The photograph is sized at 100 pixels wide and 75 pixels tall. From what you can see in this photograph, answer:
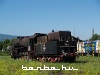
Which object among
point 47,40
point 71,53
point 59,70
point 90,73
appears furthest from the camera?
point 47,40

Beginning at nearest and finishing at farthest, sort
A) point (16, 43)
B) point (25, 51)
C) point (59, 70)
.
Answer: point (59, 70) < point (25, 51) < point (16, 43)

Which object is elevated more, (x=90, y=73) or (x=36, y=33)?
(x=36, y=33)

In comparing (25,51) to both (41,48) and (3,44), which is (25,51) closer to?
(41,48)

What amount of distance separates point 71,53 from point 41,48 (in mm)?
5029

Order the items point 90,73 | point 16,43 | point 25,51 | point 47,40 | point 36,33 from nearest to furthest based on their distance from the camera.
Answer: point 90,73
point 47,40
point 36,33
point 25,51
point 16,43

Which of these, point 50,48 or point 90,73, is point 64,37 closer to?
point 50,48

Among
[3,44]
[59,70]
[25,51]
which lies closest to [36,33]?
[25,51]

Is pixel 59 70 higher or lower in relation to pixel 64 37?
lower

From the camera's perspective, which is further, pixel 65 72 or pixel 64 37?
pixel 64 37

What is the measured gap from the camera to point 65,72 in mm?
16828

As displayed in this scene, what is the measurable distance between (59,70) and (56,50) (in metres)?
12.2

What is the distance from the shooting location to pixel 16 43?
46250mm

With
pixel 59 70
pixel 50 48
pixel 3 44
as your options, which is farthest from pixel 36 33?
pixel 3 44

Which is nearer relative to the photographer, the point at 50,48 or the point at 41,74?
the point at 41,74
